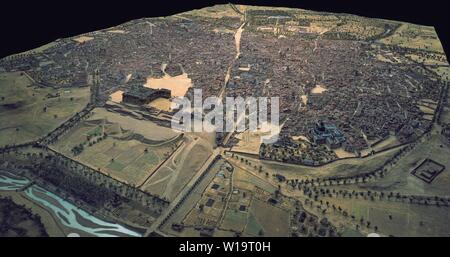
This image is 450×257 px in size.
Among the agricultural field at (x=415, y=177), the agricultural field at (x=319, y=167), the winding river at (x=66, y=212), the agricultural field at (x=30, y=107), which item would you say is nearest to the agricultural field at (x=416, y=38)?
the agricultural field at (x=415, y=177)

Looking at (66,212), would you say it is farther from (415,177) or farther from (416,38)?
(416,38)

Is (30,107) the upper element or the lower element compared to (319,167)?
upper

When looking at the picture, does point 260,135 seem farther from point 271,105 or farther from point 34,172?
point 34,172

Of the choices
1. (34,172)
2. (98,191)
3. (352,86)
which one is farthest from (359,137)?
(34,172)

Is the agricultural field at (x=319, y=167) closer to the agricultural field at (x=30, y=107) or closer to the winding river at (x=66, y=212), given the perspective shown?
the winding river at (x=66, y=212)

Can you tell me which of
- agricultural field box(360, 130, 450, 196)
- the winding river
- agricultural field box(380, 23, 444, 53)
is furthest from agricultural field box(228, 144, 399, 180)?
agricultural field box(380, 23, 444, 53)

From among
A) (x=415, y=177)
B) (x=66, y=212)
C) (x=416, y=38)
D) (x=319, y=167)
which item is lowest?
(x=66, y=212)

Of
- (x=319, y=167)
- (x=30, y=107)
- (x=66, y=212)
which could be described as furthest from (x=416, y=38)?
(x=66, y=212)
